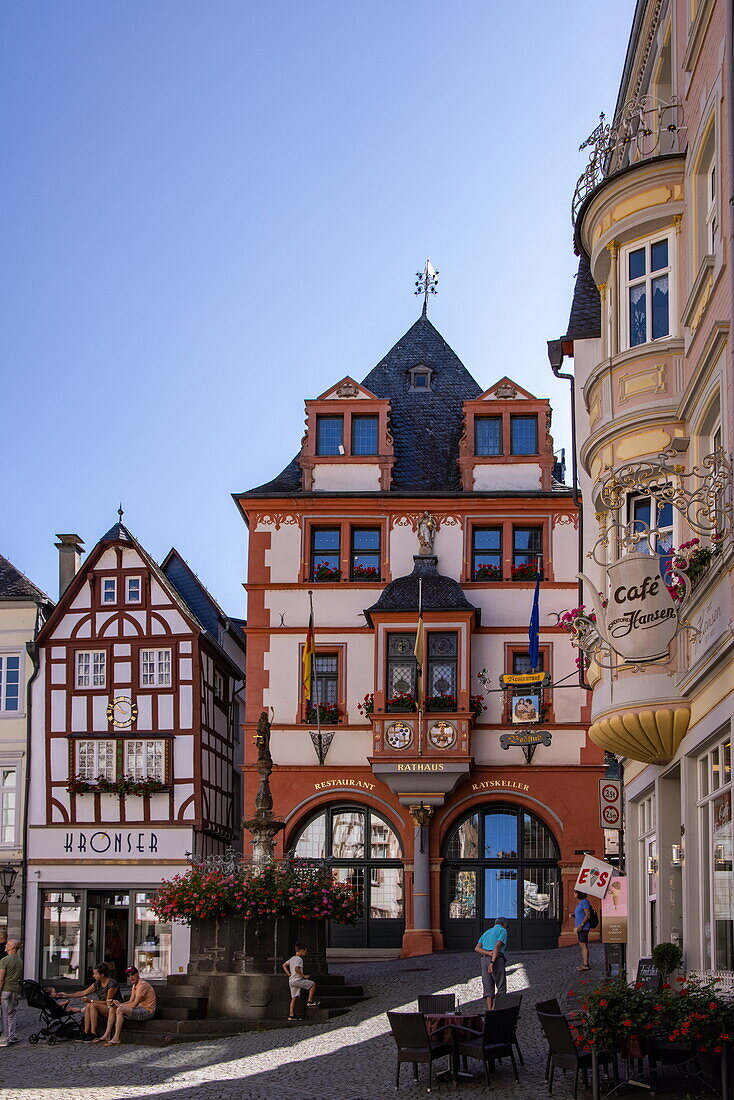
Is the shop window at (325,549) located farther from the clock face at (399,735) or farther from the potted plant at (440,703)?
the clock face at (399,735)

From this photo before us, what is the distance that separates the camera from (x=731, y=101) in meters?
14.8

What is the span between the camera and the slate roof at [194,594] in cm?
4416

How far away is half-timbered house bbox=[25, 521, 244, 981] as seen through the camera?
1496 inches

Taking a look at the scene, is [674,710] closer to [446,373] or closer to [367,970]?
[367,970]

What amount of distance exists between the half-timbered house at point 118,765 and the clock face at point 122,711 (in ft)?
0.08

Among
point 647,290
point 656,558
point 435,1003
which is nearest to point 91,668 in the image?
point 435,1003

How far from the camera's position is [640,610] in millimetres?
16375

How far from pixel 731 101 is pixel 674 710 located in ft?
21.3

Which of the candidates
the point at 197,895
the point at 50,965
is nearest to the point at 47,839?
the point at 50,965

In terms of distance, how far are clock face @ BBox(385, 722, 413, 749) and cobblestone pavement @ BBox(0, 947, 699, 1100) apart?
34.3ft

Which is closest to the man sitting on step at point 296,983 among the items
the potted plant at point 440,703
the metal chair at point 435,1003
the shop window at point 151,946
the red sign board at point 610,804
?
the metal chair at point 435,1003

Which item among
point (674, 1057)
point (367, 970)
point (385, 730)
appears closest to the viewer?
point (674, 1057)

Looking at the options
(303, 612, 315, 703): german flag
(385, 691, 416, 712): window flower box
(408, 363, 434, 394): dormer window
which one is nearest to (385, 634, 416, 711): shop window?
(385, 691, 416, 712): window flower box

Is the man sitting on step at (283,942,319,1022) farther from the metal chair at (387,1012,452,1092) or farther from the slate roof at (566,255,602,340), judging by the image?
the slate roof at (566,255,602,340)
